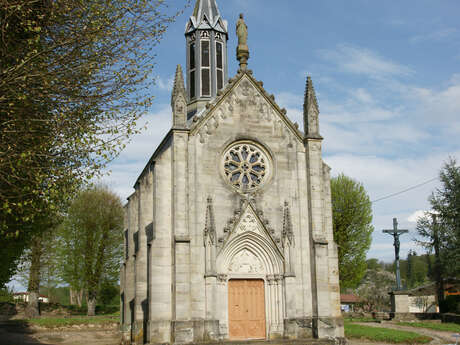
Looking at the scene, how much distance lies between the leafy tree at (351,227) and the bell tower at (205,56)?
704 inches

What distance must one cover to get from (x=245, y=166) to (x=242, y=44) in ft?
21.4

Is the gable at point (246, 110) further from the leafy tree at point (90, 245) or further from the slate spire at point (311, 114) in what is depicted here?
the leafy tree at point (90, 245)

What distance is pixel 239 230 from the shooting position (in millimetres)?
22359

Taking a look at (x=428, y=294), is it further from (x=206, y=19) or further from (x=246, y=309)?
(x=206, y=19)

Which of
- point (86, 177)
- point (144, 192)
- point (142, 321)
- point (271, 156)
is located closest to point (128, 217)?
point (144, 192)

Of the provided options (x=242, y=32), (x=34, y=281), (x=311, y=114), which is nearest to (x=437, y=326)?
(x=311, y=114)

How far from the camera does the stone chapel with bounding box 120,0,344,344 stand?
21.0 meters

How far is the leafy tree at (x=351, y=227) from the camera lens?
41.8m

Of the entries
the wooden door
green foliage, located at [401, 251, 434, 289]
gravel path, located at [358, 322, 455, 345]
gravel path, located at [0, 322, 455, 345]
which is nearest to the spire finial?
the wooden door

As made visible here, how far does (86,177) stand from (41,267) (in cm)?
3448

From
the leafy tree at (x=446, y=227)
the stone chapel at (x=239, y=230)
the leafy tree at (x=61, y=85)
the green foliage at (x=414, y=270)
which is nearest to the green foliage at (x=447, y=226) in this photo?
the leafy tree at (x=446, y=227)

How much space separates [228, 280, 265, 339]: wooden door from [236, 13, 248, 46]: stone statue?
1192cm

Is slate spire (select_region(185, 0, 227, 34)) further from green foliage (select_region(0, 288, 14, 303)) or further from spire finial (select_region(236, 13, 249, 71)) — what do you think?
green foliage (select_region(0, 288, 14, 303))

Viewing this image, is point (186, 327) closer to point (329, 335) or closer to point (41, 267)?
point (329, 335)
